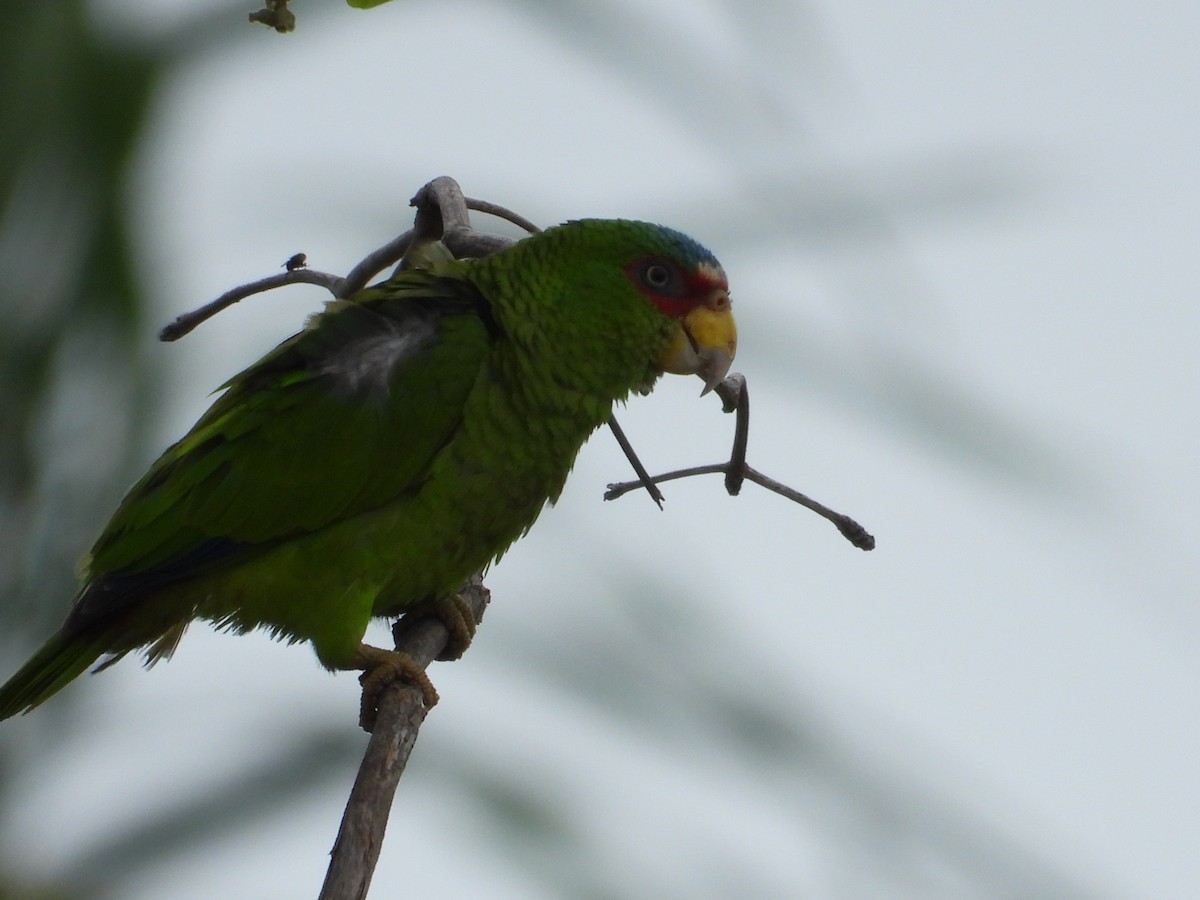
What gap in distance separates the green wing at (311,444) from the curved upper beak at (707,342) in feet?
0.92

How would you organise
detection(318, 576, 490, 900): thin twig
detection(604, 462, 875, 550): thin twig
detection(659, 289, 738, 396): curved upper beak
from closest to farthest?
detection(318, 576, 490, 900): thin twig < detection(604, 462, 875, 550): thin twig < detection(659, 289, 738, 396): curved upper beak

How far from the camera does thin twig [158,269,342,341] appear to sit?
5.18 feet

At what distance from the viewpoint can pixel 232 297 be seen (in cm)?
161

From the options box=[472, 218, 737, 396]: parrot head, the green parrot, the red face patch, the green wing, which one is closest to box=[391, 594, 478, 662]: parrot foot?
the green parrot

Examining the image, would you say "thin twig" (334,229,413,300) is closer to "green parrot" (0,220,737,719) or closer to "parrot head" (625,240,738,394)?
"green parrot" (0,220,737,719)

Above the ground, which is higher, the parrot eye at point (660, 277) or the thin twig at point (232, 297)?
the parrot eye at point (660, 277)

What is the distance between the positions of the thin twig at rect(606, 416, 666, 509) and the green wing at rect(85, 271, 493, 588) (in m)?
0.25

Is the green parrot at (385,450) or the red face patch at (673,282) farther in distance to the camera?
the red face patch at (673,282)

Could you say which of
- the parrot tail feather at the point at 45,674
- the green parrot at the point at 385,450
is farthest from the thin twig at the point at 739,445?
the parrot tail feather at the point at 45,674

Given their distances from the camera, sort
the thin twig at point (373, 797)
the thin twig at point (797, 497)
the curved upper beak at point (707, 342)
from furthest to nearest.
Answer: the curved upper beak at point (707, 342)
the thin twig at point (797, 497)
the thin twig at point (373, 797)

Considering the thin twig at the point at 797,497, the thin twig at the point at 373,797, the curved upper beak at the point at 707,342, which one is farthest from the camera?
the curved upper beak at the point at 707,342

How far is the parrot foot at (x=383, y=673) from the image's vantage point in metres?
1.79

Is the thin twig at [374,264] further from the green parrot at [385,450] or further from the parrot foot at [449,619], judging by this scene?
the parrot foot at [449,619]

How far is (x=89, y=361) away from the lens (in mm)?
1880
